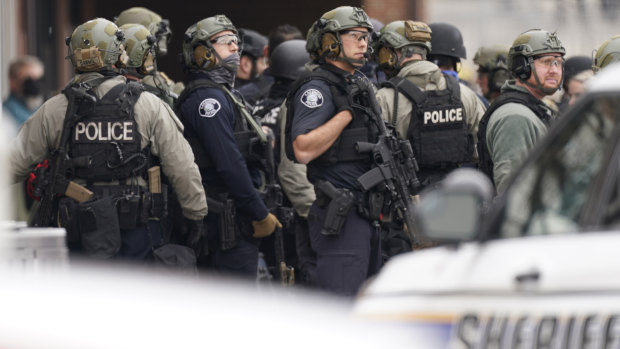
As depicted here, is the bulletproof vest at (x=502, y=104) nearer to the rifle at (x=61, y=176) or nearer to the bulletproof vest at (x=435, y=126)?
the bulletproof vest at (x=435, y=126)

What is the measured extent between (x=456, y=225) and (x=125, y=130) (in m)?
4.07

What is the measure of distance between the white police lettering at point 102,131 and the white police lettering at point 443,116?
2150mm

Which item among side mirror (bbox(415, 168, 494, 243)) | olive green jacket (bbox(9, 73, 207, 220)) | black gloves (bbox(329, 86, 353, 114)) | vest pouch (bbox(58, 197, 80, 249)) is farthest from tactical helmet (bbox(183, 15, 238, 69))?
side mirror (bbox(415, 168, 494, 243))

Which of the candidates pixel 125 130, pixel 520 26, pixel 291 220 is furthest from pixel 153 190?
pixel 520 26

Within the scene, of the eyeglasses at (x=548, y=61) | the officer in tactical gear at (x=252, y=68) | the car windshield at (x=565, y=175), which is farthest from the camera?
the officer in tactical gear at (x=252, y=68)

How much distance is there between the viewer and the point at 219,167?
8.31m

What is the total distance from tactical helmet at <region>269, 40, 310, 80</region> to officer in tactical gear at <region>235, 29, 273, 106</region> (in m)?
0.51

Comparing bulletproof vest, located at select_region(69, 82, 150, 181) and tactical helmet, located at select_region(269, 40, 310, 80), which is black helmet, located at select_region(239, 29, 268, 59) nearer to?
tactical helmet, located at select_region(269, 40, 310, 80)

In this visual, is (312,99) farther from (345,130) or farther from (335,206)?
(335,206)

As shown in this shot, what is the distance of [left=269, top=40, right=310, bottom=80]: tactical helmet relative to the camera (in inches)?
409

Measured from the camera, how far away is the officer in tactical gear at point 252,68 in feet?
36.6

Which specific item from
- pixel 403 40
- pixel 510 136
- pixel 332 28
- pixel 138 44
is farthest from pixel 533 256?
pixel 403 40

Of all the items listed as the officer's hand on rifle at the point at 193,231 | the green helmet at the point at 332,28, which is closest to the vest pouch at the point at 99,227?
the officer's hand on rifle at the point at 193,231

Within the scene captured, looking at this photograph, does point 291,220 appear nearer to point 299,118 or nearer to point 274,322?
point 274,322
